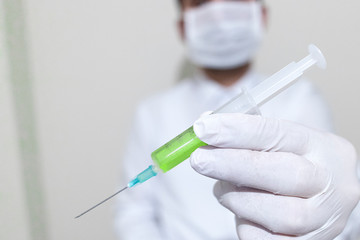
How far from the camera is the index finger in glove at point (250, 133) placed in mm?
467

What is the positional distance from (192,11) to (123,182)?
0.63 metres

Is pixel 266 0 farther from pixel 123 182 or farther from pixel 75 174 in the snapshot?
pixel 75 174

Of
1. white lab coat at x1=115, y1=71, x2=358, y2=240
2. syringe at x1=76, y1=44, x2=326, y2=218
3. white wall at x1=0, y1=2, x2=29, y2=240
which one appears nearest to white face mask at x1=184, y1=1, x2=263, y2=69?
white lab coat at x1=115, y1=71, x2=358, y2=240

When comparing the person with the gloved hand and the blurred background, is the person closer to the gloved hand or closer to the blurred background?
the gloved hand

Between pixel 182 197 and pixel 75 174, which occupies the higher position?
pixel 75 174

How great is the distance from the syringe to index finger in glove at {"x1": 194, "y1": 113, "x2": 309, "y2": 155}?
0.10 ft

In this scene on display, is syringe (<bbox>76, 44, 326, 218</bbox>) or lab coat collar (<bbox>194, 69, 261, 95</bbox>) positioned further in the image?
lab coat collar (<bbox>194, 69, 261, 95</bbox>)

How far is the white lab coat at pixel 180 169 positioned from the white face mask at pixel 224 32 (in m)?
0.11

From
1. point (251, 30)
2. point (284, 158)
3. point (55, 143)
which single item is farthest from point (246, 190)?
point (55, 143)

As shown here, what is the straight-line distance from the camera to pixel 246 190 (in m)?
0.54

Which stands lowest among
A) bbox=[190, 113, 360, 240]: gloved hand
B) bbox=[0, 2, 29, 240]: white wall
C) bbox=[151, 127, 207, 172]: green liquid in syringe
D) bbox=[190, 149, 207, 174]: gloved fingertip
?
bbox=[190, 113, 360, 240]: gloved hand

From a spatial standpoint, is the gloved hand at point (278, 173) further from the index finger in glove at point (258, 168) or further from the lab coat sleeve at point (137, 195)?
the lab coat sleeve at point (137, 195)

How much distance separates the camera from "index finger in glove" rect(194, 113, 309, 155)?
47cm

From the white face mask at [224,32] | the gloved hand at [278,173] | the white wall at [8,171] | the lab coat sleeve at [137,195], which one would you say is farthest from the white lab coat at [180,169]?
the white wall at [8,171]
